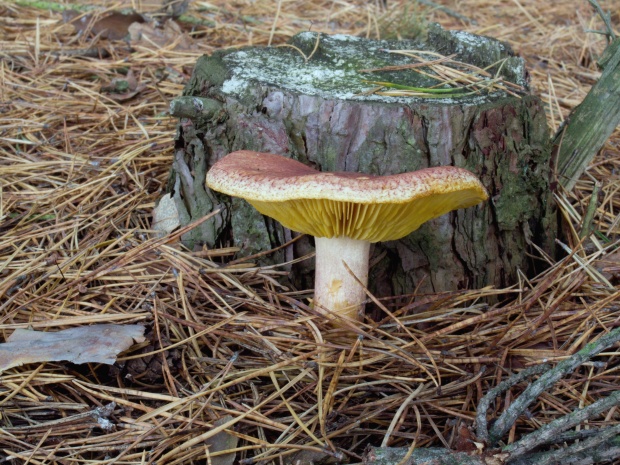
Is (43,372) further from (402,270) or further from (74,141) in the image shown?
(74,141)

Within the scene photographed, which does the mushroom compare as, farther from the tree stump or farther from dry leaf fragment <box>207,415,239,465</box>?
dry leaf fragment <box>207,415,239,465</box>

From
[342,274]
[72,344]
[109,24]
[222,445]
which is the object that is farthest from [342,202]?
[109,24]

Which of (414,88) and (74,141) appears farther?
(74,141)

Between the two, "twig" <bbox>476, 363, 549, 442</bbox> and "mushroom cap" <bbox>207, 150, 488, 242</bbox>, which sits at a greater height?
"mushroom cap" <bbox>207, 150, 488, 242</bbox>

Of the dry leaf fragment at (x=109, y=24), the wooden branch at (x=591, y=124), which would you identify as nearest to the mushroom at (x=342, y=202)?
the wooden branch at (x=591, y=124)

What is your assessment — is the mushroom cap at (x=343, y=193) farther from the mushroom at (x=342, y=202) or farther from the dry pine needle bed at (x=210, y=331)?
the dry pine needle bed at (x=210, y=331)

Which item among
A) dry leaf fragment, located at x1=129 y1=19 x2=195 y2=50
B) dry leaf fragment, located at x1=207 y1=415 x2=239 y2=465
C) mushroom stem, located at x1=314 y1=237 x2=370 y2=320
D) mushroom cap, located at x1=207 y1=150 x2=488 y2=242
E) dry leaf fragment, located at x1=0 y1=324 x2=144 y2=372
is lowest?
dry leaf fragment, located at x1=207 y1=415 x2=239 y2=465

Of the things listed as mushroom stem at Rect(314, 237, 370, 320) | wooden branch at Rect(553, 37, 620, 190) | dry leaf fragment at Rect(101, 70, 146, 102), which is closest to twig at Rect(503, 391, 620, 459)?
mushroom stem at Rect(314, 237, 370, 320)

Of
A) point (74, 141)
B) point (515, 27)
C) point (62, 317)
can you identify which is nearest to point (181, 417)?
point (62, 317)
